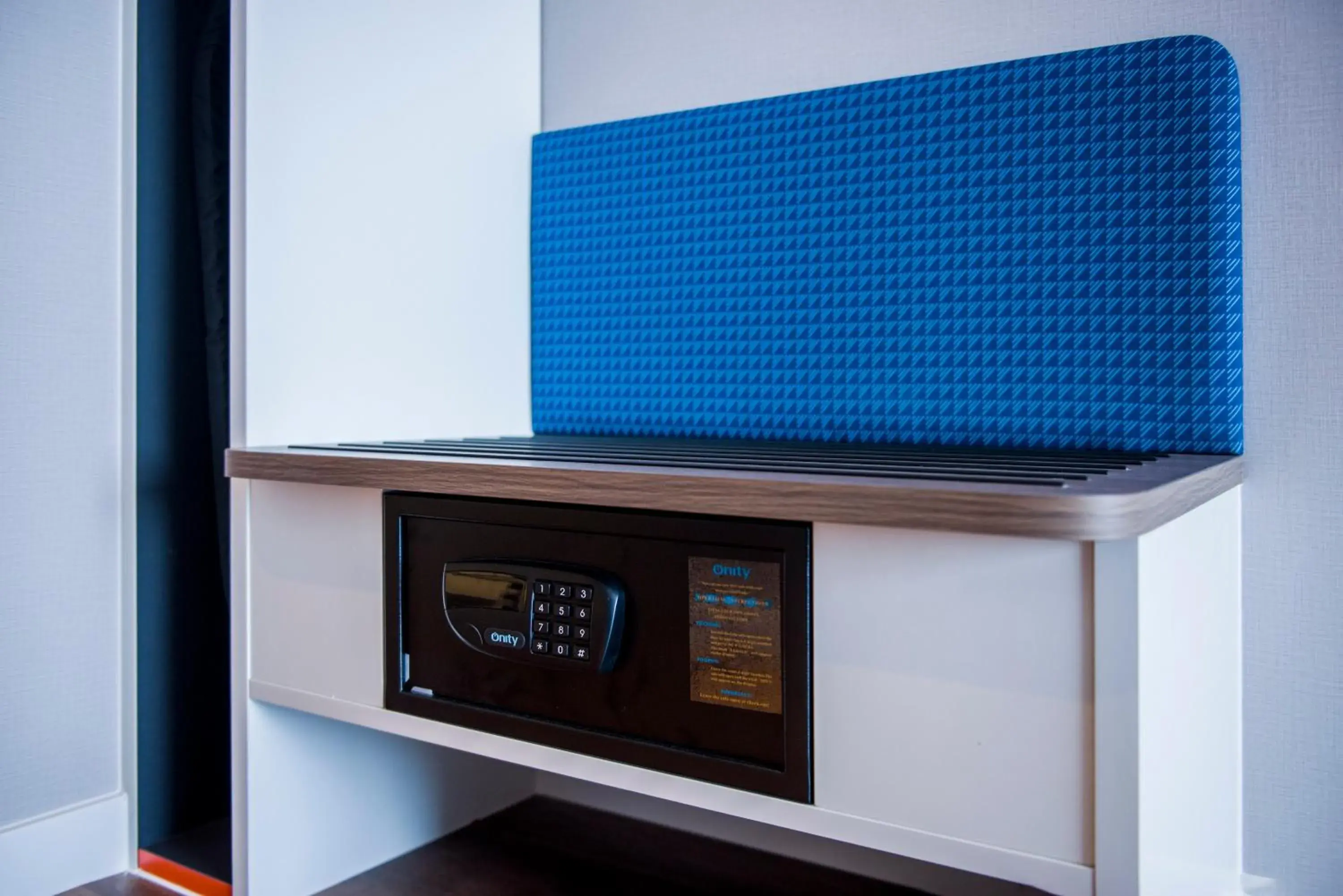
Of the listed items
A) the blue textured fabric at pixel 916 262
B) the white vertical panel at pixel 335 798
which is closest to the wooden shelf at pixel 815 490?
the blue textured fabric at pixel 916 262

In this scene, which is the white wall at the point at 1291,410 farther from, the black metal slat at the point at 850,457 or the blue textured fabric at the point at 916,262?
the black metal slat at the point at 850,457

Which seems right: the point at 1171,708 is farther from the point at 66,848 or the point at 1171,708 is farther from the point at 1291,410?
the point at 66,848

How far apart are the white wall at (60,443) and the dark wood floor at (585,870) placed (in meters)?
0.12

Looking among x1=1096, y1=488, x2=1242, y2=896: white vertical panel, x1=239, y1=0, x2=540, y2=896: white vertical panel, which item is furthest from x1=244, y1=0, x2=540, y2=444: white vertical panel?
x1=1096, y1=488, x2=1242, y2=896: white vertical panel

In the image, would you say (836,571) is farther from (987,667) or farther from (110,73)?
(110,73)

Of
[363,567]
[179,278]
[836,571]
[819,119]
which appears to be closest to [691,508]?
[836,571]

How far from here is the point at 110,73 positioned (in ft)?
4.49

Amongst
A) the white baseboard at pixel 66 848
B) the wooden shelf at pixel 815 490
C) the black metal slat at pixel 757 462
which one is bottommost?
A: the white baseboard at pixel 66 848

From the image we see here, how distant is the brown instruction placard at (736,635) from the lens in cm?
81

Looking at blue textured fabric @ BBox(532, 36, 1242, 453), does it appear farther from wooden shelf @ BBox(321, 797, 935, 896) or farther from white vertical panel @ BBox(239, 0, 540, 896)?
wooden shelf @ BBox(321, 797, 935, 896)

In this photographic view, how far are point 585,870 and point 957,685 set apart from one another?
757 mm

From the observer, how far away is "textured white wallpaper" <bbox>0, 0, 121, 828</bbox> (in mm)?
1299

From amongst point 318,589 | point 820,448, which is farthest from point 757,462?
point 318,589

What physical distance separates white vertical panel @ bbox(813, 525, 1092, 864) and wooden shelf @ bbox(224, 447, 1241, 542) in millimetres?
51
